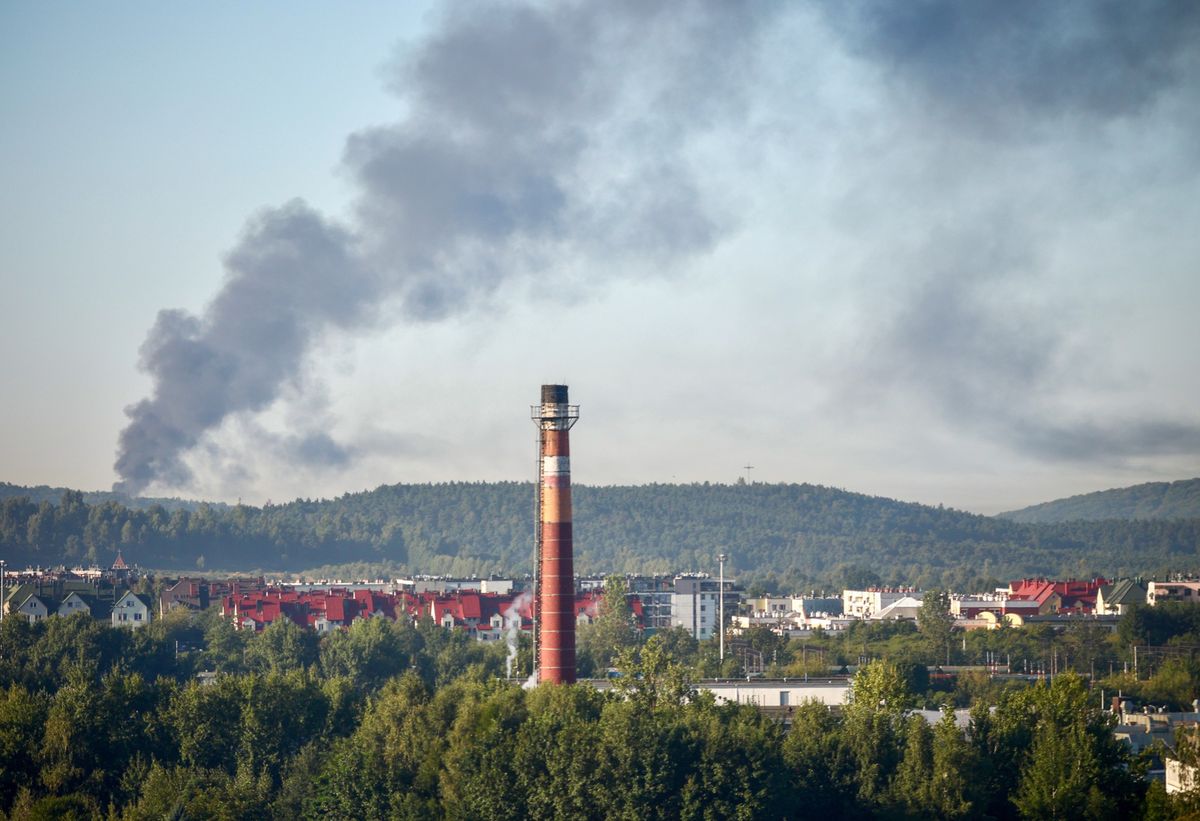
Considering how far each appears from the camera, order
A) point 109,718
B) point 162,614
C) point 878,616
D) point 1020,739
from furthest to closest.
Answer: point 878,616 < point 162,614 < point 109,718 < point 1020,739

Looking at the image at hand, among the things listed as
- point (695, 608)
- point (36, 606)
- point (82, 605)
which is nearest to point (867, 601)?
point (695, 608)

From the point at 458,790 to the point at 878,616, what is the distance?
98029 millimetres

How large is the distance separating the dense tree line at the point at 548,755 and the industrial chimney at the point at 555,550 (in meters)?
2.34

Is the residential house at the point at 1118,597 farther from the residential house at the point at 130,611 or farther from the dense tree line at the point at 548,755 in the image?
the dense tree line at the point at 548,755

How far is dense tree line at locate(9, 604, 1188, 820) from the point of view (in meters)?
49.4

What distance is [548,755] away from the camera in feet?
165

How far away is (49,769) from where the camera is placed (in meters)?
55.7

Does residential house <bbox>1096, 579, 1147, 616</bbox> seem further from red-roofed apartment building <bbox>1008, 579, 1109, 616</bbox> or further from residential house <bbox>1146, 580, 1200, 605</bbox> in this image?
red-roofed apartment building <bbox>1008, 579, 1109, 616</bbox>

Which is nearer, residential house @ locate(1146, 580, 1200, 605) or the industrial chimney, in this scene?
the industrial chimney

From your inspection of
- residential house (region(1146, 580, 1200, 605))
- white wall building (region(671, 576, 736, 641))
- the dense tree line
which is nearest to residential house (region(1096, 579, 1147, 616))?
residential house (region(1146, 580, 1200, 605))

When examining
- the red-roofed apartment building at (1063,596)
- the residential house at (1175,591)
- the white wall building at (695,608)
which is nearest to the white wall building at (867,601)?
the red-roofed apartment building at (1063,596)

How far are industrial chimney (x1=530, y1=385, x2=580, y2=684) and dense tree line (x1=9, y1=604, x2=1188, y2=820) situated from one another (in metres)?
2.34

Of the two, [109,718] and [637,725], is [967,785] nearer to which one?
[637,725]

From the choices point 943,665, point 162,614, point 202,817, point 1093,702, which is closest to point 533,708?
point 202,817
